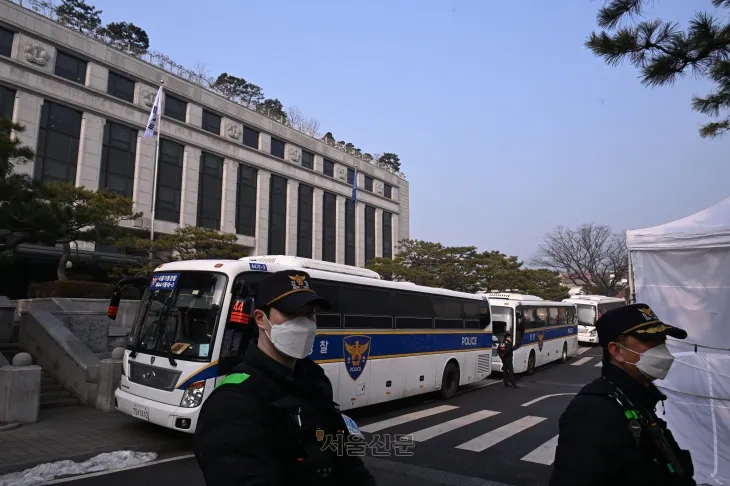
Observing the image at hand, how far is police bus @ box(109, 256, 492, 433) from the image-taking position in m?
7.83

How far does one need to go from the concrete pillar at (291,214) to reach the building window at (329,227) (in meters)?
3.77

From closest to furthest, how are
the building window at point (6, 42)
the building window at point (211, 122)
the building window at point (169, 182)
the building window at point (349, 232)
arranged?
the building window at point (6, 42) < the building window at point (169, 182) < the building window at point (211, 122) < the building window at point (349, 232)

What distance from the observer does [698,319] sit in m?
6.30

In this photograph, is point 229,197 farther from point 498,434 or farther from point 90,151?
point 498,434

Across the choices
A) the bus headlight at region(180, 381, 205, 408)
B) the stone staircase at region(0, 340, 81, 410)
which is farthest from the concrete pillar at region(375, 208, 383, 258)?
the bus headlight at region(180, 381, 205, 408)

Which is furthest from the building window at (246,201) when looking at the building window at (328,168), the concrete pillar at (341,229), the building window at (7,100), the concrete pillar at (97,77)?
the building window at (7,100)

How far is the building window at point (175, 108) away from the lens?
34125mm

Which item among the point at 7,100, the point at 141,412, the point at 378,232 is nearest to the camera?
the point at 141,412

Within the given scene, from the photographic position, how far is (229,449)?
1.81 meters

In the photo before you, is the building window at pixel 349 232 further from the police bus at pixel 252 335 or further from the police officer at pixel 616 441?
the police officer at pixel 616 441

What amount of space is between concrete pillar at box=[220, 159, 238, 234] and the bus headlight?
29.9m

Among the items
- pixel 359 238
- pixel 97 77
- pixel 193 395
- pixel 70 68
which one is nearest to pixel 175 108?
pixel 97 77

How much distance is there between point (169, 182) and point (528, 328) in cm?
2500

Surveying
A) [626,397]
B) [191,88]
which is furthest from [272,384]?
[191,88]
